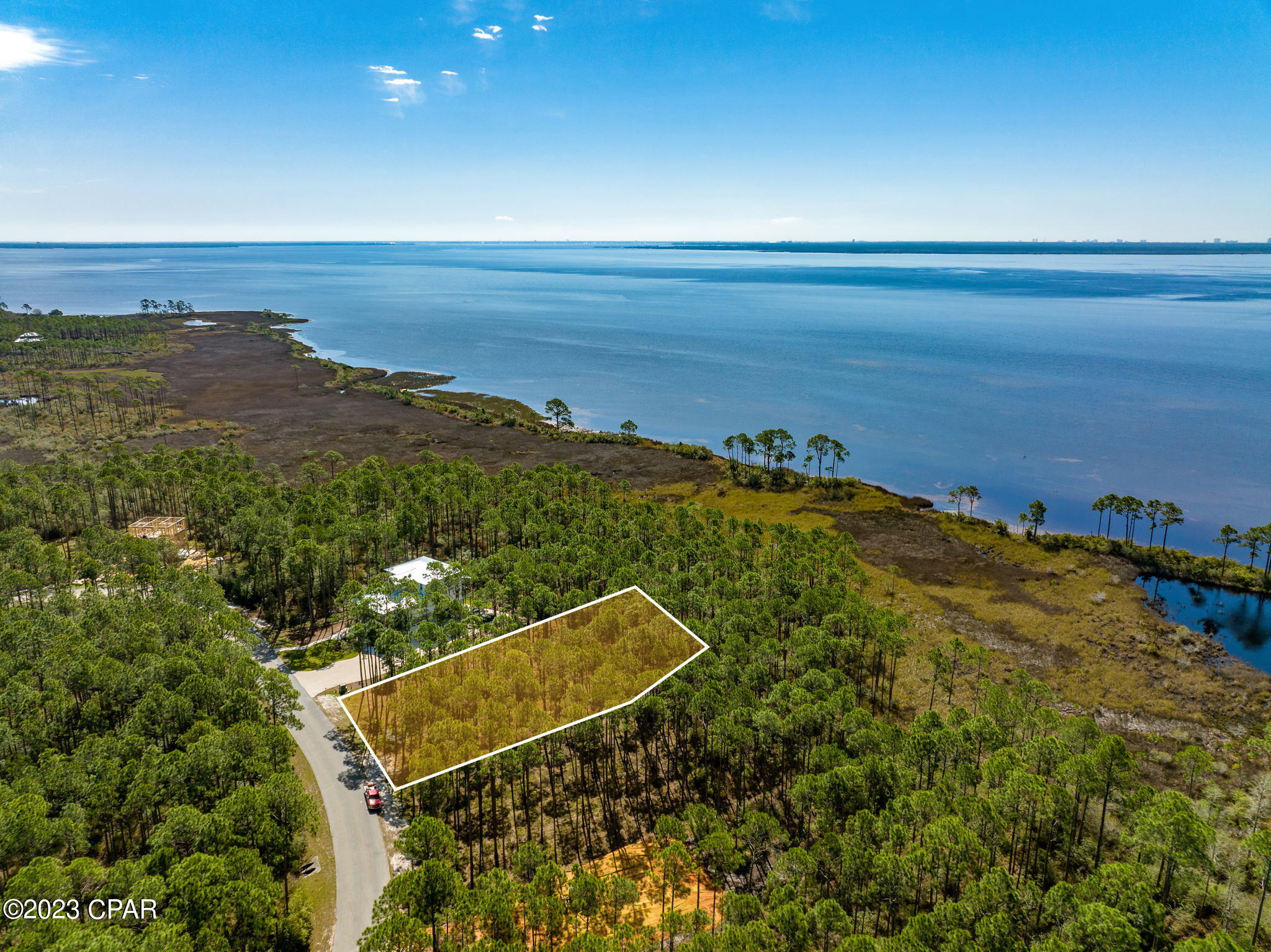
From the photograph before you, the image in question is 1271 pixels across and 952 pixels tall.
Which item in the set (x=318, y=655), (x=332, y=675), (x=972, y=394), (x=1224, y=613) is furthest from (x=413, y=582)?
(x=972, y=394)

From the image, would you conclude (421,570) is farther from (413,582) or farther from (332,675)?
(332,675)

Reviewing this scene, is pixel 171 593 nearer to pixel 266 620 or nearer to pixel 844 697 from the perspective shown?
pixel 266 620

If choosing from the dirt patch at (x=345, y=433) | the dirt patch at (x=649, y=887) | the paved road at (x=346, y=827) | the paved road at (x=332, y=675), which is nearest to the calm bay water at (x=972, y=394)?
the dirt patch at (x=345, y=433)

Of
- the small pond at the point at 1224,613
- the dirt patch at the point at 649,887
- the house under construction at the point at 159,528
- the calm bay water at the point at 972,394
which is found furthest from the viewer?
the calm bay water at the point at 972,394

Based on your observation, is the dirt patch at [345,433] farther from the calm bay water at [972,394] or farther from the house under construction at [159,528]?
the house under construction at [159,528]

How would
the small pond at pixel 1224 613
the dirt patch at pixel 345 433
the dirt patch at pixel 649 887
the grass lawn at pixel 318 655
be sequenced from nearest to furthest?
the dirt patch at pixel 649 887 < the grass lawn at pixel 318 655 < the small pond at pixel 1224 613 < the dirt patch at pixel 345 433

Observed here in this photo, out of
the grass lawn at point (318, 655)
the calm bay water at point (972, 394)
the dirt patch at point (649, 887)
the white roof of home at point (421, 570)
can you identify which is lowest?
the dirt patch at point (649, 887)

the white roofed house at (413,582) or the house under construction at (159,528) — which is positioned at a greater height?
the white roofed house at (413,582)
